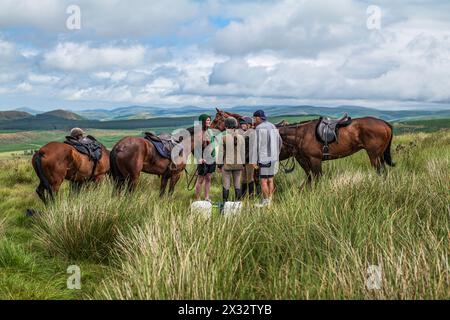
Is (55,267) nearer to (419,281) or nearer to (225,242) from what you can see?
(225,242)

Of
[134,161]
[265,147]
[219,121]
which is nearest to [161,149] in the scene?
[134,161]

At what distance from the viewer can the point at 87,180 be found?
32.0ft

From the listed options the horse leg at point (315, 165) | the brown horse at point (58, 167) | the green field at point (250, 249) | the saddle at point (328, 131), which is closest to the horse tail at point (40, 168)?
the brown horse at point (58, 167)

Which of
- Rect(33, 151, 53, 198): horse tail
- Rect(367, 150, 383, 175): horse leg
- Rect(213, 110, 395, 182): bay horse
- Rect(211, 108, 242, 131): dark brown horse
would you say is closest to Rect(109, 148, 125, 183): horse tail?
Rect(33, 151, 53, 198): horse tail

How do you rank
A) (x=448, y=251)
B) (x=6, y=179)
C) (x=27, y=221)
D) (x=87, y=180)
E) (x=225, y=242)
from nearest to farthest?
(x=448, y=251) → (x=225, y=242) → (x=27, y=221) → (x=87, y=180) → (x=6, y=179)

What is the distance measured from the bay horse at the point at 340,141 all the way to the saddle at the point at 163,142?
3.12 metres

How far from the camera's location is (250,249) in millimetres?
4645

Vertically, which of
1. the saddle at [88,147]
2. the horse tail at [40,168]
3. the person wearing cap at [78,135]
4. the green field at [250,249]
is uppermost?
the person wearing cap at [78,135]

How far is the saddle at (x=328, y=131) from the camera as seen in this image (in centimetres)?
1159

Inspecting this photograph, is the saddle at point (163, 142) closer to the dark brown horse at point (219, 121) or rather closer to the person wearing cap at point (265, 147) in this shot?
the dark brown horse at point (219, 121)

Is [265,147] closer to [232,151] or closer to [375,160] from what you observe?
[232,151]
